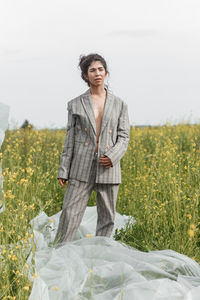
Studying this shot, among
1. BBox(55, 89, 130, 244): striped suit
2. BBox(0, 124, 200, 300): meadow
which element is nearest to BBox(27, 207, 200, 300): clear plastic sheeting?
BBox(0, 124, 200, 300): meadow

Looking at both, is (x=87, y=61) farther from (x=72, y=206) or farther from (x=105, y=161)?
(x=72, y=206)

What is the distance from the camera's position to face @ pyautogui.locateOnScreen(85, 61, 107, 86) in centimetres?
387

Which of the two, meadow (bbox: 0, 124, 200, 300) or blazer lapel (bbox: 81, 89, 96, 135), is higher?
blazer lapel (bbox: 81, 89, 96, 135)

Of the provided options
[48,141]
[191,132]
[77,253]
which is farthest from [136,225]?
[191,132]

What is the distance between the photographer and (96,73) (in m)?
3.86

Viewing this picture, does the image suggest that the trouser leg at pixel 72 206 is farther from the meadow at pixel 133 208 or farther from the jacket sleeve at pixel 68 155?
the meadow at pixel 133 208

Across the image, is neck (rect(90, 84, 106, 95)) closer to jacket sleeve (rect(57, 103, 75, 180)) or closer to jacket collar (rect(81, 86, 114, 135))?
jacket collar (rect(81, 86, 114, 135))

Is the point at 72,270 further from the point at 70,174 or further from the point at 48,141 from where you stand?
the point at 48,141

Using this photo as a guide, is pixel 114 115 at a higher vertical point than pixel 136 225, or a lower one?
higher

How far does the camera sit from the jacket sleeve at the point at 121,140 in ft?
12.5

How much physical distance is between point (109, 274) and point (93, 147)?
1.17 m

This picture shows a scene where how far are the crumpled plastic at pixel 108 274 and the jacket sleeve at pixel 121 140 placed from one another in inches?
28.6

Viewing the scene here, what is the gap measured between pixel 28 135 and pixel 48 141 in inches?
18.1

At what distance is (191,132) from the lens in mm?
9492
